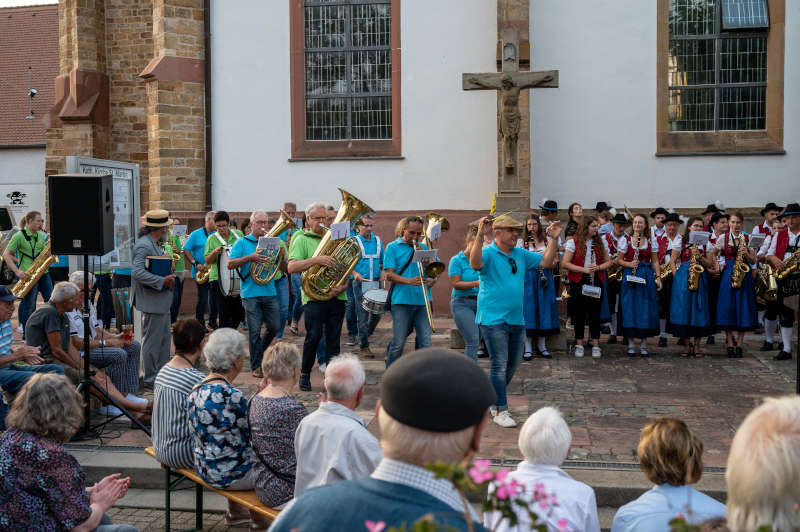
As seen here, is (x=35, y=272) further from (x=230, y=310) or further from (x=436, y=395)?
(x=436, y=395)

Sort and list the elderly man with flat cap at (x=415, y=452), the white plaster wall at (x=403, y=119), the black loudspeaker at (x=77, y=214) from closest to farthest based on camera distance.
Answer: the elderly man with flat cap at (x=415, y=452), the black loudspeaker at (x=77, y=214), the white plaster wall at (x=403, y=119)

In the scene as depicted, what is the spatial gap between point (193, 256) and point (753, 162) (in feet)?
32.7

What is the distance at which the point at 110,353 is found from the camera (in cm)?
856

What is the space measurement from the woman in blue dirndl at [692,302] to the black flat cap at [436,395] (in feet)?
32.8

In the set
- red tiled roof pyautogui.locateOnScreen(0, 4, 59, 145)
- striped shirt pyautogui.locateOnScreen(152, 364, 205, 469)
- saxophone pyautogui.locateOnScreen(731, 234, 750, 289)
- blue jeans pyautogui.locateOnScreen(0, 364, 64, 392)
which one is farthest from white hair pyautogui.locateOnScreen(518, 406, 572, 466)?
red tiled roof pyautogui.locateOnScreen(0, 4, 59, 145)

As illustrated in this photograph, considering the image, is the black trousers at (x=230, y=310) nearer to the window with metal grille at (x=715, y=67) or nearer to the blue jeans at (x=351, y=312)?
the blue jeans at (x=351, y=312)

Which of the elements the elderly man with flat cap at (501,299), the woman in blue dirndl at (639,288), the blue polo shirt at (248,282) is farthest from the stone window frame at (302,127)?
the elderly man with flat cap at (501,299)

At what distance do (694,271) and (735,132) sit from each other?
565 cm

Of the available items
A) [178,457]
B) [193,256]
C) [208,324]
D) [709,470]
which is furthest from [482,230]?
[208,324]

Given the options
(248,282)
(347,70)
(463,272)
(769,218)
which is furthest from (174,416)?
(347,70)

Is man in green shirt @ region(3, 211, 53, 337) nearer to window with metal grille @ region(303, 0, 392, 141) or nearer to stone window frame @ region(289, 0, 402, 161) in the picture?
stone window frame @ region(289, 0, 402, 161)

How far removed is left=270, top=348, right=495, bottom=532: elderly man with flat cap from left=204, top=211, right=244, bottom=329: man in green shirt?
30.6 ft

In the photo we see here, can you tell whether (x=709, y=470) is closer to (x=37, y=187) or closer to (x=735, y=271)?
(x=735, y=271)

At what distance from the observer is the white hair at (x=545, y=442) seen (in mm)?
3898
